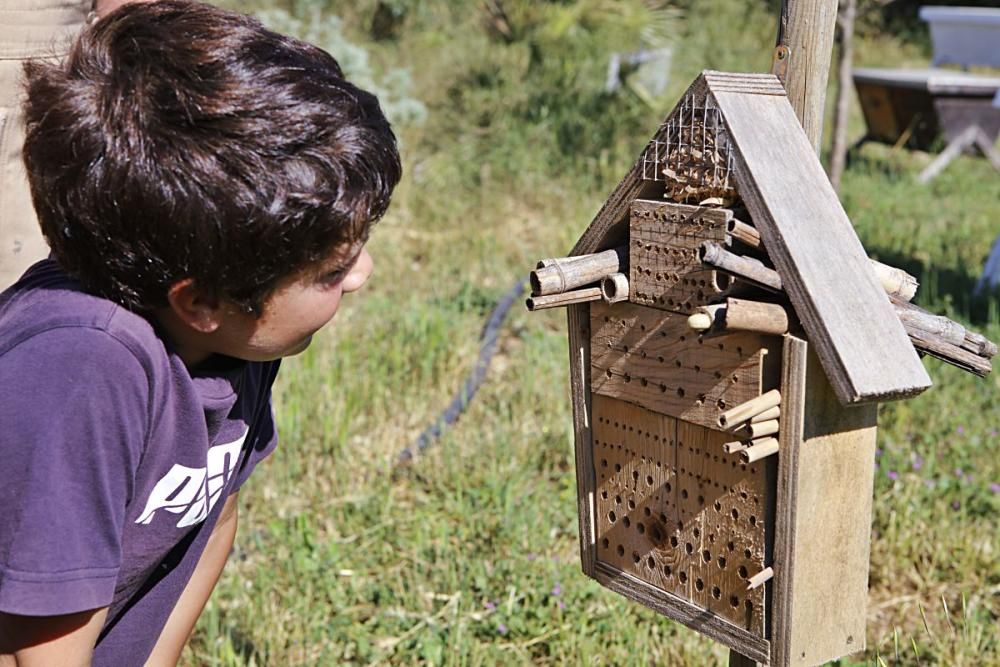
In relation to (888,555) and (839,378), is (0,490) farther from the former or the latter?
(888,555)

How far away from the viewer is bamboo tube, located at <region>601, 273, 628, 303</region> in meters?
1.77

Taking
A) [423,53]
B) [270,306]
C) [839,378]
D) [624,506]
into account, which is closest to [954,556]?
Result: [624,506]

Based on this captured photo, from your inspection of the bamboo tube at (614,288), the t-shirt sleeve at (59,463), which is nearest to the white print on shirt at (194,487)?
the t-shirt sleeve at (59,463)

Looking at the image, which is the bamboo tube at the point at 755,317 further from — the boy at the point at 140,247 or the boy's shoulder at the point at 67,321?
the boy's shoulder at the point at 67,321

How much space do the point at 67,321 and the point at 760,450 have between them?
935mm

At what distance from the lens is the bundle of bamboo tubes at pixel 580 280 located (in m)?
1.73

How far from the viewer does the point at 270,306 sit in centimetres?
152

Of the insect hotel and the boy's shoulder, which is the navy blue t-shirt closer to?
the boy's shoulder

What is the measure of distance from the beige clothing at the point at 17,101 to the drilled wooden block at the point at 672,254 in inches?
47.1

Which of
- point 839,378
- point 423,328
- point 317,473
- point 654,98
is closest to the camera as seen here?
point 839,378

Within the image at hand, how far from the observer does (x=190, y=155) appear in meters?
1.35

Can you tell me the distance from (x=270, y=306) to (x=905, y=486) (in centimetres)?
257

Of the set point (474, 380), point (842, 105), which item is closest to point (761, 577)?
point (474, 380)

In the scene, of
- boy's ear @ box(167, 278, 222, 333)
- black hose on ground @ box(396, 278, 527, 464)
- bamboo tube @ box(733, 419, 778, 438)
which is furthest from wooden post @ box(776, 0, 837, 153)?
black hose on ground @ box(396, 278, 527, 464)
